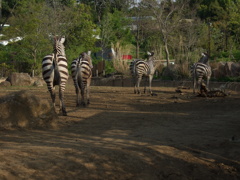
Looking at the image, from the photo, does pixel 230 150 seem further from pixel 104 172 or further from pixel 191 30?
pixel 191 30

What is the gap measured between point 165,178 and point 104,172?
0.98m

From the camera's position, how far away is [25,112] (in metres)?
8.63

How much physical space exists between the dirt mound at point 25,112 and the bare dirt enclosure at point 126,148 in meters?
0.22

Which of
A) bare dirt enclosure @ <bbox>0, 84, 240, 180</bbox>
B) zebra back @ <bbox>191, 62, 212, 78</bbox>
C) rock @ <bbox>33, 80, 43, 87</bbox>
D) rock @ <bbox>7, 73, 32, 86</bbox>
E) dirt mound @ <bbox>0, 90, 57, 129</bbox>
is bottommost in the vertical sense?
bare dirt enclosure @ <bbox>0, 84, 240, 180</bbox>

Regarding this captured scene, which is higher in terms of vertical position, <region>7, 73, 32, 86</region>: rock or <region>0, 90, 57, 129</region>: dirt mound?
<region>7, 73, 32, 86</region>: rock

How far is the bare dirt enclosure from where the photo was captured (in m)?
5.45

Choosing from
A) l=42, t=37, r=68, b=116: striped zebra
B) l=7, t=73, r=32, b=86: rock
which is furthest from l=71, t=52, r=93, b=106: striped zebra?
l=7, t=73, r=32, b=86: rock

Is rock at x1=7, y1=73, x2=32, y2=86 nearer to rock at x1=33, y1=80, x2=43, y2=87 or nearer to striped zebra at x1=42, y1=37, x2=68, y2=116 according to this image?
rock at x1=33, y1=80, x2=43, y2=87

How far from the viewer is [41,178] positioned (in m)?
4.99

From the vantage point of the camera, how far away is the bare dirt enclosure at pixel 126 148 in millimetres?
5445

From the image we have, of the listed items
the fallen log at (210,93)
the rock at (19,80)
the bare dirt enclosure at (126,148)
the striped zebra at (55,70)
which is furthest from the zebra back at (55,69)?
the rock at (19,80)

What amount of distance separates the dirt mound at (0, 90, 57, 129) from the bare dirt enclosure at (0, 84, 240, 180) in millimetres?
222

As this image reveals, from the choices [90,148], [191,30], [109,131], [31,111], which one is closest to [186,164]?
[90,148]

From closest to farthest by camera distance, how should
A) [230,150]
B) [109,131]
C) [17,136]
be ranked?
1. [230,150]
2. [17,136]
3. [109,131]
